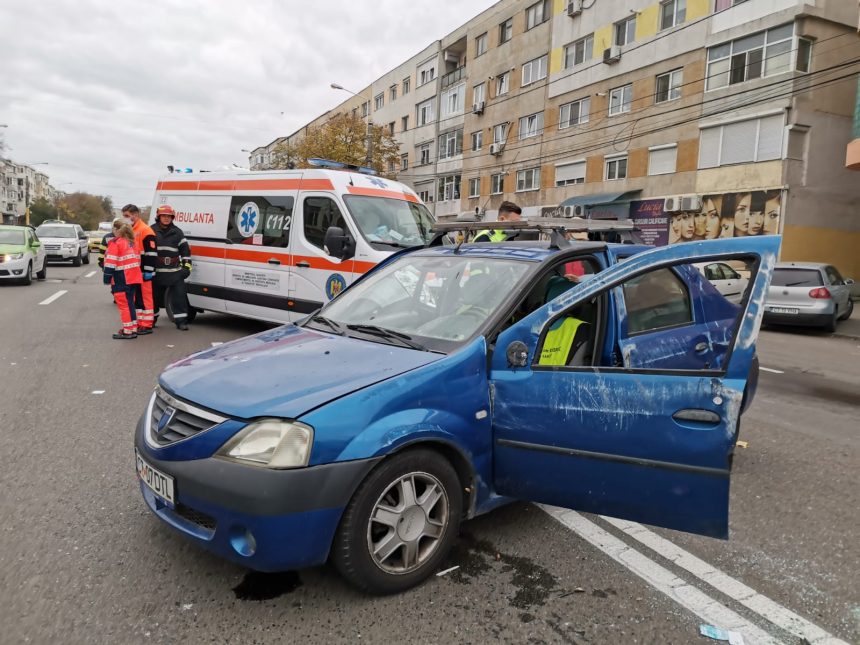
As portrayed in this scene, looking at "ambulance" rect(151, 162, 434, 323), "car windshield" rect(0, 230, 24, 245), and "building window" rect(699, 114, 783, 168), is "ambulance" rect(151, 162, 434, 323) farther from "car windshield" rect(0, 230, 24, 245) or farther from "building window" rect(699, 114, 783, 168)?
"building window" rect(699, 114, 783, 168)

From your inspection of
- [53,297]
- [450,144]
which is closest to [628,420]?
[53,297]

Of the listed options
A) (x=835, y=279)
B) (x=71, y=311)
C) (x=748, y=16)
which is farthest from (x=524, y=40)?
(x=71, y=311)

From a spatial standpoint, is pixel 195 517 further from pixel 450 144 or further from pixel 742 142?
pixel 450 144

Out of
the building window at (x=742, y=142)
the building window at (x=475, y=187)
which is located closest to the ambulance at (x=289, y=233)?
the building window at (x=742, y=142)

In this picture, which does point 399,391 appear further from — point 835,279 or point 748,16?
point 748,16

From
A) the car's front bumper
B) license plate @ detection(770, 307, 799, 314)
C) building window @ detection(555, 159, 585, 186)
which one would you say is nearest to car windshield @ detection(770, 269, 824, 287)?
license plate @ detection(770, 307, 799, 314)

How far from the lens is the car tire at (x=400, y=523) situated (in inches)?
95.9

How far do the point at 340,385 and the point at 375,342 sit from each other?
63cm

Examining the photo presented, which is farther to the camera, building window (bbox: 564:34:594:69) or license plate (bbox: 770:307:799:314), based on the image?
building window (bbox: 564:34:594:69)

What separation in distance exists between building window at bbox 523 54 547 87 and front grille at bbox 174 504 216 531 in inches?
1252

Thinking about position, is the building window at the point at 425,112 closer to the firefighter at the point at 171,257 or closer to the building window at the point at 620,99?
the building window at the point at 620,99

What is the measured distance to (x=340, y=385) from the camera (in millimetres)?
2543

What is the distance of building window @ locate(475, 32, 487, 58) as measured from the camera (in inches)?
1401

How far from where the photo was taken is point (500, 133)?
33.8 m
